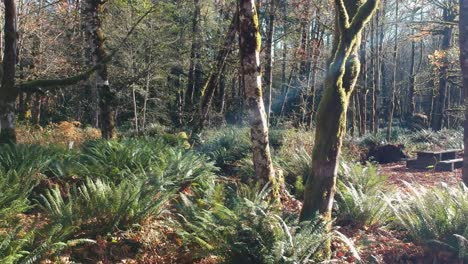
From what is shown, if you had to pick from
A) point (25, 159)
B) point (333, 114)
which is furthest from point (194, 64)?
point (333, 114)

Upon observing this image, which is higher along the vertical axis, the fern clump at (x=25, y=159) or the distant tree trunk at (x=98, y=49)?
the distant tree trunk at (x=98, y=49)

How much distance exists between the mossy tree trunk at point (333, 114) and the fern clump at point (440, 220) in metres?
1.14

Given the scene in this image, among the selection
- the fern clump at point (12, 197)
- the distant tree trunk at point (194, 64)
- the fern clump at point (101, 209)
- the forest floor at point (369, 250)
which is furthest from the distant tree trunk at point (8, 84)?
the distant tree trunk at point (194, 64)

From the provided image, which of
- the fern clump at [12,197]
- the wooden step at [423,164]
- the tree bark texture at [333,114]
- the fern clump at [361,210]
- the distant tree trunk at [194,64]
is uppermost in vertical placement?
the distant tree trunk at [194,64]

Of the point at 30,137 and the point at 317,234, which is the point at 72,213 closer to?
the point at 317,234

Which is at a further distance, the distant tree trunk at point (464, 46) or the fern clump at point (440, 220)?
the distant tree trunk at point (464, 46)

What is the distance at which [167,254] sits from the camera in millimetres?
4801

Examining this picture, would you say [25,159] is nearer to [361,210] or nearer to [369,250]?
[361,210]

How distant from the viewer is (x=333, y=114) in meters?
4.89

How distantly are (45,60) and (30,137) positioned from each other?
7.19 metres

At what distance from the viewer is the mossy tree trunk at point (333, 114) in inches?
191

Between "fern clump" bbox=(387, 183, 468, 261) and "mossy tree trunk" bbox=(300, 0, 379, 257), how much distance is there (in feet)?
3.73

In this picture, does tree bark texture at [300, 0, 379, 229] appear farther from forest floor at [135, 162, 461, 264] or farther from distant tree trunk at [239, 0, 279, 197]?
distant tree trunk at [239, 0, 279, 197]

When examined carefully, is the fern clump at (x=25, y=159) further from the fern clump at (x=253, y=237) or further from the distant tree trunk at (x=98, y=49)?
the fern clump at (x=253, y=237)
